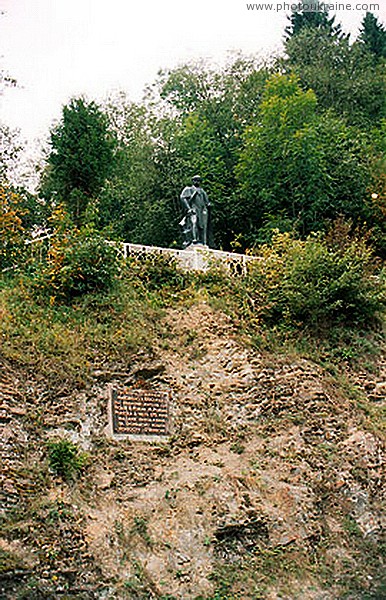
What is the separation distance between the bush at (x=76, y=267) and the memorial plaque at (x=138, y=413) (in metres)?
2.74

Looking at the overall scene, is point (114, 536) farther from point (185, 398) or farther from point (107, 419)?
point (185, 398)

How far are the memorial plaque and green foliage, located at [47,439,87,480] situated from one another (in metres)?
1.02

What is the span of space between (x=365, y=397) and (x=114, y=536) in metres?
6.67

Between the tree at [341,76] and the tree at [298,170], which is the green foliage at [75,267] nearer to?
the tree at [298,170]

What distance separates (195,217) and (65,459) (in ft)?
29.5

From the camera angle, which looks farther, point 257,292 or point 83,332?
point 257,292

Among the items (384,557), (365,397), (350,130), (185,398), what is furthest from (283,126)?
(384,557)

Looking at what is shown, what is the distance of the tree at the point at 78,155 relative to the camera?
71.3 feet

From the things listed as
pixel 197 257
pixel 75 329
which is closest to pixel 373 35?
pixel 197 257

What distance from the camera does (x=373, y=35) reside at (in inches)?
1608

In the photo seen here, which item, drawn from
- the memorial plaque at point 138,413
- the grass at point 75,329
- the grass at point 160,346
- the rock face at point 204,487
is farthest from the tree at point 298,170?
the memorial plaque at point 138,413

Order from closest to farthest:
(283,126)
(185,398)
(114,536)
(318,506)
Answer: (114,536) < (318,506) < (185,398) < (283,126)

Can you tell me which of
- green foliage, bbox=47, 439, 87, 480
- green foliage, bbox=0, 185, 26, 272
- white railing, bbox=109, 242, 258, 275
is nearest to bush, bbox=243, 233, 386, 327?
white railing, bbox=109, 242, 258, 275

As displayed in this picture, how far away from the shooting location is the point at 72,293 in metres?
15.3
